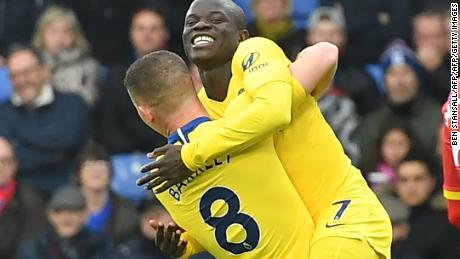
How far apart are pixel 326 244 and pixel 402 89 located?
438 centimetres

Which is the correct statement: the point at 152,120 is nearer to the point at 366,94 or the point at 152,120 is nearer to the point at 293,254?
the point at 293,254

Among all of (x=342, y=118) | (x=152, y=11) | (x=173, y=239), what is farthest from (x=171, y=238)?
(x=152, y=11)

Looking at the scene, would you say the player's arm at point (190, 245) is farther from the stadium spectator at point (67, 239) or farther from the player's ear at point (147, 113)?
the stadium spectator at point (67, 239)

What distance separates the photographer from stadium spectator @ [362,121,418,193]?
992 cm

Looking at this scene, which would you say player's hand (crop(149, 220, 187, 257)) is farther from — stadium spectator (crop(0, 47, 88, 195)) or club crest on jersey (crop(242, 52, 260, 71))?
stadium spectator (crop(0, 47, 88, 195))

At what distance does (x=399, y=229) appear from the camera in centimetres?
956

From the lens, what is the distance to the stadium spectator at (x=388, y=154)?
992cm

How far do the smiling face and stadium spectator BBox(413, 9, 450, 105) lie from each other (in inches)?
176

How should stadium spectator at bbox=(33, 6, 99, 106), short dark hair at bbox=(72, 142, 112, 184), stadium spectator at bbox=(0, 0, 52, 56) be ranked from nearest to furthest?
short dark hair at bbox=(72, 142, 112, 184) → stadium spectator at bbox=(33, 6, 99, 106) → stadium spectator at bbox=(0, 0, 52, 56)

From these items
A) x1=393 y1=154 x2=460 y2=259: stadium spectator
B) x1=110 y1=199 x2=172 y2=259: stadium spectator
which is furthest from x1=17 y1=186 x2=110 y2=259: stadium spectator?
x1=393 y1=154 x2=460 y2=259: stadium spectator

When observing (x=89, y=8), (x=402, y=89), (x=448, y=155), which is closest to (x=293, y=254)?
(x=448, y=155)

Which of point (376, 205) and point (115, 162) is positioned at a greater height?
point (376, 205)

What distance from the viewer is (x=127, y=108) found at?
34.7 ft

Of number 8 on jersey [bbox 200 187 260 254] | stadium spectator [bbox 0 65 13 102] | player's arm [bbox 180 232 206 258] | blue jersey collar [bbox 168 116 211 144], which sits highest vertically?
blue jersey collar [bbox 168 116 211 144]
